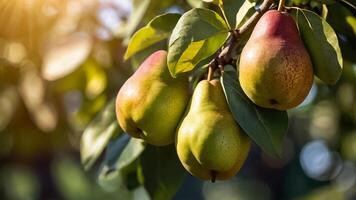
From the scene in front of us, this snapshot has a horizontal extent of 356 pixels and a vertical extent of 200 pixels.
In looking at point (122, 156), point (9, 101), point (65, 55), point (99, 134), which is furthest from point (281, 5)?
point (9, 101)

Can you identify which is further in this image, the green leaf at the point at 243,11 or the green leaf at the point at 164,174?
the green leaf at the point at 164,174

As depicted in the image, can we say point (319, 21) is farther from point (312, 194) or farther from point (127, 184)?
point (312, 194)

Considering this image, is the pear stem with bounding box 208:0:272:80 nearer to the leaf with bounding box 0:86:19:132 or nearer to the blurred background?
the blurred background

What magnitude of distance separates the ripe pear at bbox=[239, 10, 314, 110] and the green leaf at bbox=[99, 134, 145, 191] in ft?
1.28

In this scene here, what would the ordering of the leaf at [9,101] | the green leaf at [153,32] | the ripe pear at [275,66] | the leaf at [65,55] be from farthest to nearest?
the leaf at [9,101] → the leaf at [65,55] → the green leaf at [153,32] → the ripe pear at [275,66]

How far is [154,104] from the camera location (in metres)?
1.11

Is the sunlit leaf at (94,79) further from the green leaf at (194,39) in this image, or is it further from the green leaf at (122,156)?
the green leaf at (194,39)

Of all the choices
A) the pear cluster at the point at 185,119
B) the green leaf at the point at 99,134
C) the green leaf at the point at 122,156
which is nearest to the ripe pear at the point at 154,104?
the pear cluster at the point at 185,119

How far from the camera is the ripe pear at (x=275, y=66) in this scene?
1.02 meters

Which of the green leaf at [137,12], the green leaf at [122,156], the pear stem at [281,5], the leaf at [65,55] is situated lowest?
the leaf at [65,55]

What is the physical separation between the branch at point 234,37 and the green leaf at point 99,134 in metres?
0.41

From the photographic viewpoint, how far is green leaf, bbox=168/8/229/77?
1096 millimetres

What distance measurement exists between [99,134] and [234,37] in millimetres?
467

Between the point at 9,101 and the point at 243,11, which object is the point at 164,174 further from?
the point at 9,101
